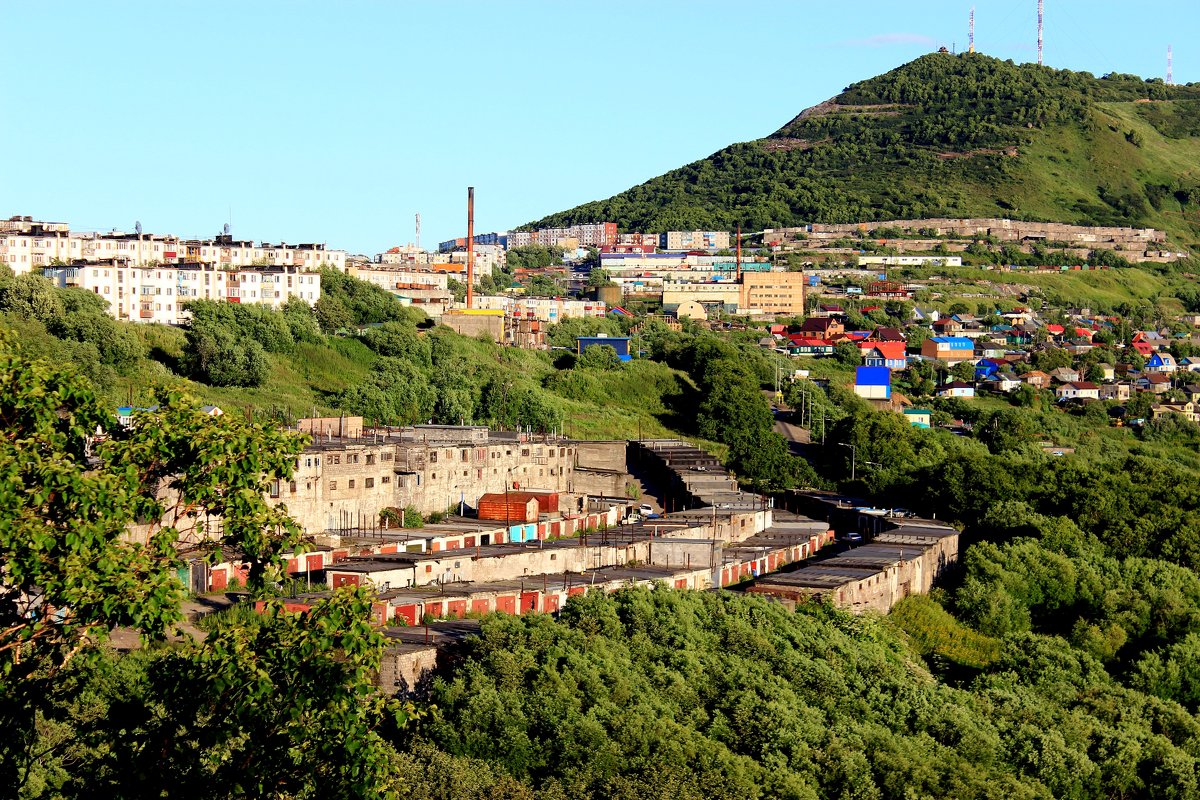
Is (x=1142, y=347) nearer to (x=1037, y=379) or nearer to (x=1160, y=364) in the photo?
(x=1160, y=364)

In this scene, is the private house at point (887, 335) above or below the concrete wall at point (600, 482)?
above

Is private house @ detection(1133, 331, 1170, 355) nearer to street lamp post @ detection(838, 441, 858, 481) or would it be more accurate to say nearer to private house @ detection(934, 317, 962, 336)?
private house @ detection(934, 317, 962, 336)

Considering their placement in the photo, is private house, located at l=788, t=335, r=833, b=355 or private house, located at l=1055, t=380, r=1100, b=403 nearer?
private house, located at l=1055, t=380, r=1100, b=403

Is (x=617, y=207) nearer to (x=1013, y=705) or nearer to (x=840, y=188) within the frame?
(x=840, y=188)

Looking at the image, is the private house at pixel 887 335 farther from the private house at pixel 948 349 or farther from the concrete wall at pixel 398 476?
the concrete wall at pixel 398 476

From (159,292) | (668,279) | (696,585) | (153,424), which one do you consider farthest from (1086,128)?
(153,424)

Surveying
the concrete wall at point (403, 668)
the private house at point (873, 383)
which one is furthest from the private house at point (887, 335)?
the concrete wall at point (403, 668)

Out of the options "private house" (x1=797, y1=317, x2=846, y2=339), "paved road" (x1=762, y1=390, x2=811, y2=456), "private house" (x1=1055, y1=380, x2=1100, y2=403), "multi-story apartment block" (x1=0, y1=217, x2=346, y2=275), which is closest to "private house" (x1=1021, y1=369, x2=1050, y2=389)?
"private house" (x1=1055, y1=380, x2=1100, y2=403)
